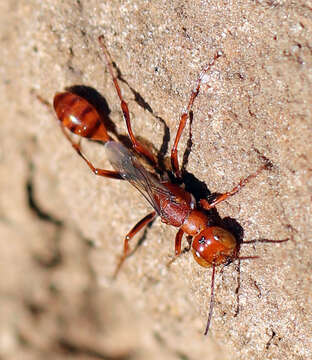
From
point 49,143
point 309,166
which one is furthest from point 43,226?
point 309,166

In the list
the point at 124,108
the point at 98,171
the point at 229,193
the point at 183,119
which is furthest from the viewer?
the point at 98,171

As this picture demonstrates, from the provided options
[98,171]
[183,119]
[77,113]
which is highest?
[77,113]

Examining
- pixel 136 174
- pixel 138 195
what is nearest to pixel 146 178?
pixel 136 174

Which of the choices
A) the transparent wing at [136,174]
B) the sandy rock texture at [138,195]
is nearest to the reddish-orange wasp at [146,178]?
the transparent wing at [136,174]

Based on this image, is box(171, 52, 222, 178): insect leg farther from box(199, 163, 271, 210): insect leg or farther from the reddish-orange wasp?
box(199, 163, 271, 210): insect leg

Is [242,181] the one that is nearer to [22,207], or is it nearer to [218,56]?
[218,56]

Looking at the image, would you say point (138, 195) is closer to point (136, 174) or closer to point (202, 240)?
point (136, 174)

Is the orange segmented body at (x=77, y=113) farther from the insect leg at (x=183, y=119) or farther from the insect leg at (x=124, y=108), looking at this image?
the insect leg at (x=183, y=119)
